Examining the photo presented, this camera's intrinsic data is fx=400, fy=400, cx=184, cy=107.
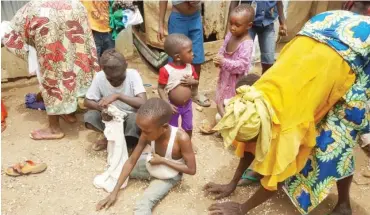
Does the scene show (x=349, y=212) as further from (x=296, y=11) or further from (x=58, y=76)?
(x=296, y=11)

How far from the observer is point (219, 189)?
2912 mm

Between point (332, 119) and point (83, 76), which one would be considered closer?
point (332, 119)

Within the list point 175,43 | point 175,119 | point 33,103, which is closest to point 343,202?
point 175,119

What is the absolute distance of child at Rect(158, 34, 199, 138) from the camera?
3146mm

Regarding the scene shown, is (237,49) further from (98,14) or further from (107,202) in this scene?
(107,202)

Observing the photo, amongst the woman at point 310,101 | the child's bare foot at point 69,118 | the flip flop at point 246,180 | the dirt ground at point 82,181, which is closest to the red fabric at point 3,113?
the dirt ground at point 82,181

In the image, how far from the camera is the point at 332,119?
231 cm

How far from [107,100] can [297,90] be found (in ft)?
5.05

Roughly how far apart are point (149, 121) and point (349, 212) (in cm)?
148

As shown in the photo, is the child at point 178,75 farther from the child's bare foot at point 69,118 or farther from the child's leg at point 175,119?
the child's bare foot at point 69,118

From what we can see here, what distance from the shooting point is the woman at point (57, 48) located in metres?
3.21

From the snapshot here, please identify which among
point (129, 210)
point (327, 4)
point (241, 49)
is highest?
point (241, 49)

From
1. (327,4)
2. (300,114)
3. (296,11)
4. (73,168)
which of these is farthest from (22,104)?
(327,4)

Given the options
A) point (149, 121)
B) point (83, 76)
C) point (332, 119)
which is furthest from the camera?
point (83, 76)
